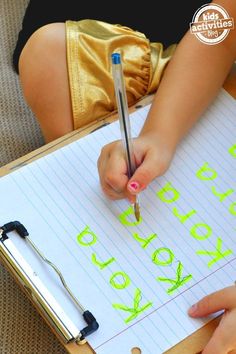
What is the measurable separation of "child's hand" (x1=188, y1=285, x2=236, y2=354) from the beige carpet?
0.90 ft

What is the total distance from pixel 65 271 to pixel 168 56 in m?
0.34

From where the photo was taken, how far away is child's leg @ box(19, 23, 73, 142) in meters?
0.78

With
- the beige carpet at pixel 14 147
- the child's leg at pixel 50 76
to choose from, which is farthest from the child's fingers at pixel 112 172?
the beige carpet at pixel 14 147

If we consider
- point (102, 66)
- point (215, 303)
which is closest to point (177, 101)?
point (102, 66)

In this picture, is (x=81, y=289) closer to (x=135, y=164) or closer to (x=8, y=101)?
(x=135, y=164)

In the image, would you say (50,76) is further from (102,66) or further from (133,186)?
(133,186)

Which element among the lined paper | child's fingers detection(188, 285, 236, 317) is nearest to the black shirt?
the lined paper

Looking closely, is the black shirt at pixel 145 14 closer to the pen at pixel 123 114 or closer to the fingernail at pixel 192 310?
the pen at pixel 123 114

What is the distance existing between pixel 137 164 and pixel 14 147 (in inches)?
14.1

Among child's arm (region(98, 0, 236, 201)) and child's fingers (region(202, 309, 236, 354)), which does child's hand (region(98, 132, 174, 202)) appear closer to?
child's arm (region(98, 0, 236, 201))

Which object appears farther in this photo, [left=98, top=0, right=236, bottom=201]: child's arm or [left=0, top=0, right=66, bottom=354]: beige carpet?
[left=0, top=0, right=66, bottom=354]: beige carpet

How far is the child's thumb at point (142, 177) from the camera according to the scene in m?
0.66

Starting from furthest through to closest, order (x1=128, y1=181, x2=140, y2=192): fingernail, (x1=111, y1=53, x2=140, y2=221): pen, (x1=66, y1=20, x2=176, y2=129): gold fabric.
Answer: (x1=66, y1=20, x2=176, y2=129): gold fabric < (x1=128, y1=181, x2=140, y2=192): fingernail < (x1=111, y1=53, x2=140, y2=221): pen

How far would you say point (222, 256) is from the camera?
26.1 inches
